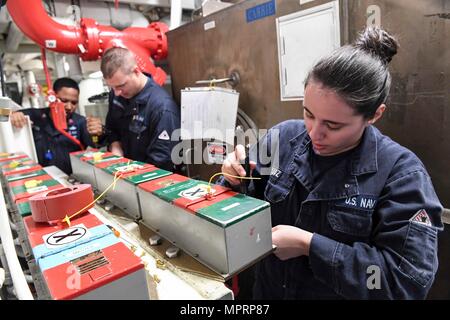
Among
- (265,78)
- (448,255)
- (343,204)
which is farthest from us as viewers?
(265,78)

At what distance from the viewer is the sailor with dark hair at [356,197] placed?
708 millimetres

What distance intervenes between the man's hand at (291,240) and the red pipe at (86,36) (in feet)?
5.73

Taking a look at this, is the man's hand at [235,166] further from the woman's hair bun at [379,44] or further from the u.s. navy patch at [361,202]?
the woman's hair bun at [379,44]

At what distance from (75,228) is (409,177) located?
831 millimetres

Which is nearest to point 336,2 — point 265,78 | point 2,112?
point 265,78

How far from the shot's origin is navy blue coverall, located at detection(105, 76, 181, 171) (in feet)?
6.12

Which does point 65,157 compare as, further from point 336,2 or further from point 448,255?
point 448,255

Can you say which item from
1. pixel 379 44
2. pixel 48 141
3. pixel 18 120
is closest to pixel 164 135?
pixel 18 120

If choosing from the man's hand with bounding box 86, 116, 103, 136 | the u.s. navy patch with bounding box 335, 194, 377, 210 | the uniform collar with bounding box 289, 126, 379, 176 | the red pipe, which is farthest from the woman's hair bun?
the man's hand with bounding box 86, 116, 103, 136

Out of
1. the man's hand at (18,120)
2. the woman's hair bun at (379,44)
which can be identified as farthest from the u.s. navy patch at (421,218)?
the man's hand at (18,120)

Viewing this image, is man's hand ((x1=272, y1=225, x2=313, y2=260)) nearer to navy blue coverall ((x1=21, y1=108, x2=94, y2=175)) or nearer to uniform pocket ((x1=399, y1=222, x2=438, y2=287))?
uniform pocket ((x1=399, y1=222, x2=438, y2=287))

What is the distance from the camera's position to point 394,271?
703 mm

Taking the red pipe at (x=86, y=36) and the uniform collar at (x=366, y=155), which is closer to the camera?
the uniform collar at (x=366, y=155)

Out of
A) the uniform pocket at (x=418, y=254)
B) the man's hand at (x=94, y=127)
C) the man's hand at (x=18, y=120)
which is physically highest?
the man's hand at (x=18, y=120)
